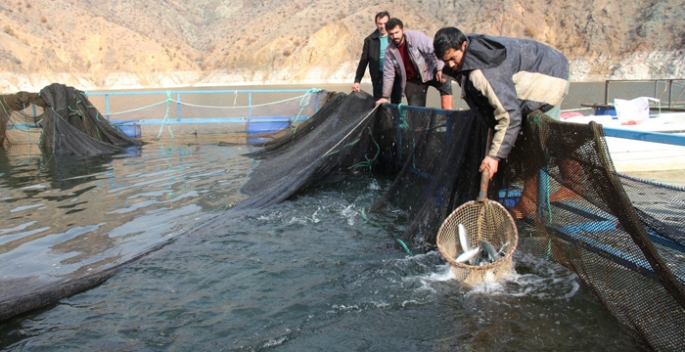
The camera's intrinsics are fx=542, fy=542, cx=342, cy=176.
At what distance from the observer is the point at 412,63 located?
7094 millimetres

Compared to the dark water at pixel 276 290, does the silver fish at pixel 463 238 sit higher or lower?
higher

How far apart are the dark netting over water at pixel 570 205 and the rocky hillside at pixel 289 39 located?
176 ft

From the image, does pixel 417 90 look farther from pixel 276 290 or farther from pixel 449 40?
pixel 276 290

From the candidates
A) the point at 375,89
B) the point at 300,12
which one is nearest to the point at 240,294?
the point at 375,89

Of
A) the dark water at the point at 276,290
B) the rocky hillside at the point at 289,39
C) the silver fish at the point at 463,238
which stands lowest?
the dark water at the point at 276,290

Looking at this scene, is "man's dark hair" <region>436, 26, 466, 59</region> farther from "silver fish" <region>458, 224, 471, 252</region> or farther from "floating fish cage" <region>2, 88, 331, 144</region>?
"floating fish cage" <region>2, 88, 331, 144</region>

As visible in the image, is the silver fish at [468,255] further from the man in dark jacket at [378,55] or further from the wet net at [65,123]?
the wet net at [65,123]

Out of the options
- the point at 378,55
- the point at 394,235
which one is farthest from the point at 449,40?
the point at 378,55

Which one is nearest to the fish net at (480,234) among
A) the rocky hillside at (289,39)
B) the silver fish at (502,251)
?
the silver fish at (502,251)

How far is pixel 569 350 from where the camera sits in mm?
3217

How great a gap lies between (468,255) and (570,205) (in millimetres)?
805

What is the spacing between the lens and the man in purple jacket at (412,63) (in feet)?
22.7

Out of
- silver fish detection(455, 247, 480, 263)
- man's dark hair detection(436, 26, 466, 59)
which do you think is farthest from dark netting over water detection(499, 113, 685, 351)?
man's dark hair detection(436, 26, 466, 59)

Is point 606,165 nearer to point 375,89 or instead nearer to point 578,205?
point 578,205
